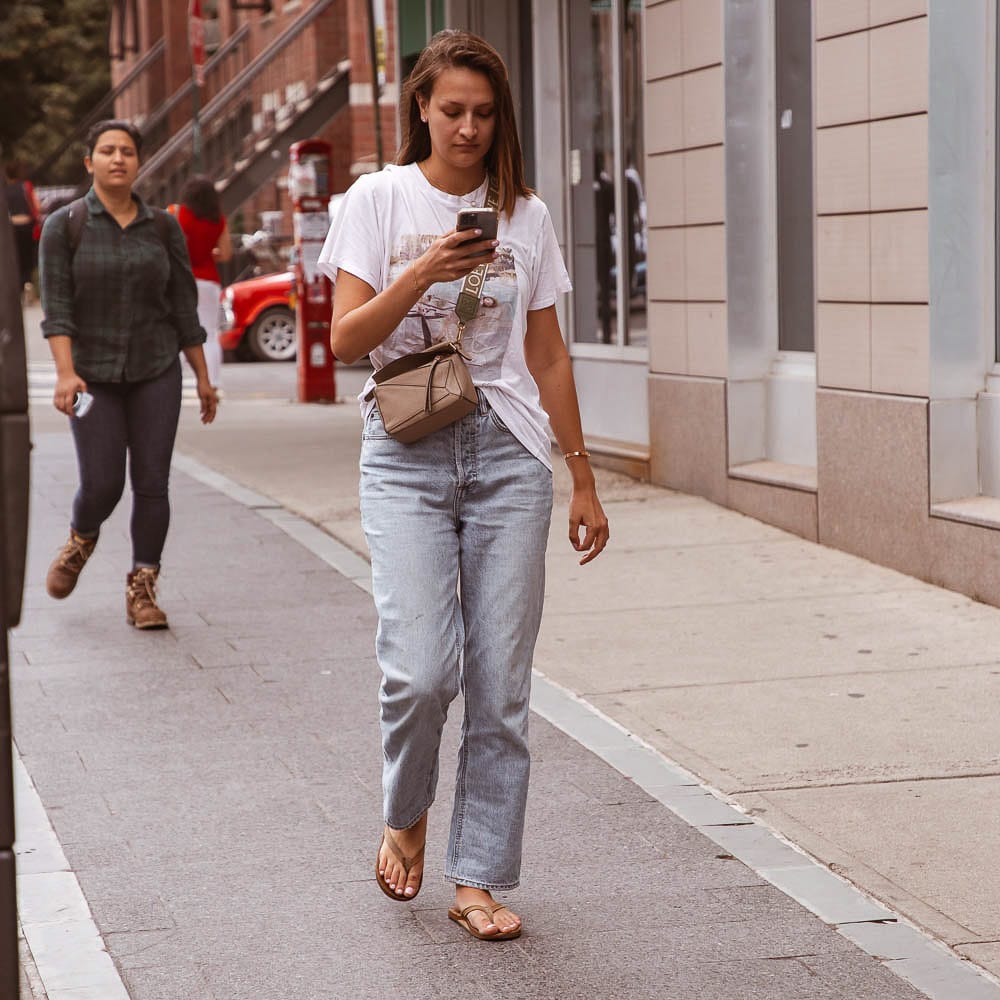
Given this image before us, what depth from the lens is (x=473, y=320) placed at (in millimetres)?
4035

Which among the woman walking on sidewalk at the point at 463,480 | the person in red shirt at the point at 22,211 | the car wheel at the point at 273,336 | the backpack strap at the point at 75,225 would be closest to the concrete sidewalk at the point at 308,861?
the woman walking on sidewalk at the point at 463,480

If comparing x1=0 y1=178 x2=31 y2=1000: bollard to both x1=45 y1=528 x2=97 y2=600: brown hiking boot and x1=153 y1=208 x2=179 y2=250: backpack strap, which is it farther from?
x1=45 y1=528 x2=97 y2=600: brown hiking boot

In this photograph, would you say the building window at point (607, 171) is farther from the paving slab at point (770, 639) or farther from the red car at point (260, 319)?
the red car at point (260, 319)

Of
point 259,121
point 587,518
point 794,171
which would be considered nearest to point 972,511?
point 794,171

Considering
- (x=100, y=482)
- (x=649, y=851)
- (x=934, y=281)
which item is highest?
(x=934, y=281)

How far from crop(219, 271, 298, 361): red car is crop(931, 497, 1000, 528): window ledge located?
1551 centimetres

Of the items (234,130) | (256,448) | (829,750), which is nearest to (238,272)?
(234,130)

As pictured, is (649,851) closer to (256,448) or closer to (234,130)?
(256,448)

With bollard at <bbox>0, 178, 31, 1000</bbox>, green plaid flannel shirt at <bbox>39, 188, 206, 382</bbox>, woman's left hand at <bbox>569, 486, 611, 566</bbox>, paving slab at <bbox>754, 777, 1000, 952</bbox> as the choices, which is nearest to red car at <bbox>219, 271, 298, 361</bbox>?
green plaid flannel shirt at <bbox>39, 188, 206, 382</bbox>

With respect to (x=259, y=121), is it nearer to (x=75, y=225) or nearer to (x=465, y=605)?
(x=75, y=225)

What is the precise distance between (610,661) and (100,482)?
7.12ft

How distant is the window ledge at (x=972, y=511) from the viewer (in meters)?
7.69

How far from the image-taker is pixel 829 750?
5637 millimetres

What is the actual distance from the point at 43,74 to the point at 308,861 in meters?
60.8
